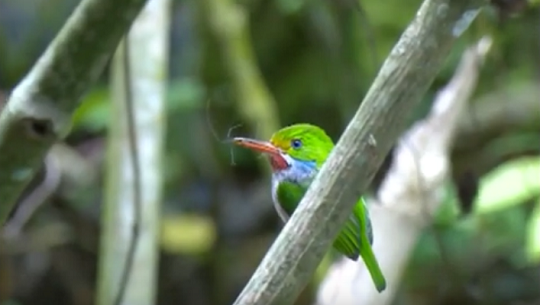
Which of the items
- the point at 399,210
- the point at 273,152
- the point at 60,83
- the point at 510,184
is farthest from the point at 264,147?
the point at 510,184

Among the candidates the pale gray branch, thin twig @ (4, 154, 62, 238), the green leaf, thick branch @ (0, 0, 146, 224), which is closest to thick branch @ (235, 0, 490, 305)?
thick branch @ (0, 0, 146, 224)

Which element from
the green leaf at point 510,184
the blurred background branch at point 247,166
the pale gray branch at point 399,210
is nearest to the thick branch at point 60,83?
the pale gray branch at point 399,210

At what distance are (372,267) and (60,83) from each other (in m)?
0.18

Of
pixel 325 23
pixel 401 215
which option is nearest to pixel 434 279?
pixel 325 23

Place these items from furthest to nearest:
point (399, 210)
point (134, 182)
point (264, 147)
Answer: point (134, 182)
point (399, 210)
point (264, 147)

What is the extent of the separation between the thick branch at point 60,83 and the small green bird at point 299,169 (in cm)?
11

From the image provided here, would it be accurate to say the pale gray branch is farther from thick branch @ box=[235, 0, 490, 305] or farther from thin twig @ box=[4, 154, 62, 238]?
thin twig @ box=[4, 154, 62, 238]

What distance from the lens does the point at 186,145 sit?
186cm

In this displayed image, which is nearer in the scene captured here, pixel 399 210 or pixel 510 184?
pixel 399 210

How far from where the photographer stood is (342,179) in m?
0.39

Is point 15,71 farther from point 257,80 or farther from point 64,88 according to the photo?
point 64,88

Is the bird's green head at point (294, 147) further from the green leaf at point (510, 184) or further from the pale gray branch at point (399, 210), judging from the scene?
the green leaf at point (510, 184)

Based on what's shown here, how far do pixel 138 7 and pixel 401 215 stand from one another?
363 mm

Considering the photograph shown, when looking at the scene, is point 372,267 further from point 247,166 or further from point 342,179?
point 247,166
